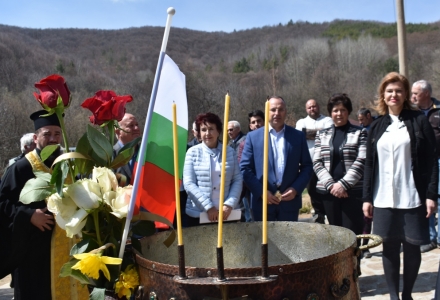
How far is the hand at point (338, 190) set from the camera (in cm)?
457

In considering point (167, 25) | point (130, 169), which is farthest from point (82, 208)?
point (130, 169)

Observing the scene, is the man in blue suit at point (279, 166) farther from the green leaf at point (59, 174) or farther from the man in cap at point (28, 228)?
the green leaf at point (59, 174)

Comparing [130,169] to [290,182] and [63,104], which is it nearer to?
[290,182]

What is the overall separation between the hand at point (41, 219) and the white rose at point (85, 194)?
154 cm

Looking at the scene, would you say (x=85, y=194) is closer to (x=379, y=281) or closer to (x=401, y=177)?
(x=401, y=177)

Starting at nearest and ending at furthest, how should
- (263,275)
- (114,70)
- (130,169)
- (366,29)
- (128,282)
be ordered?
1. (263,275)
2. (128,282)
3. (130,169)
4. (114,70)
5. (366,29)

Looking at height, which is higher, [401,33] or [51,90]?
[401,33]

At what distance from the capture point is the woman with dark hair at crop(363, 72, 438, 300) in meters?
3.78

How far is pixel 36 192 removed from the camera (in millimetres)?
1928

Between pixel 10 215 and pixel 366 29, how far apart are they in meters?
69.5

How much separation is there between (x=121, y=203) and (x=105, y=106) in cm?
39

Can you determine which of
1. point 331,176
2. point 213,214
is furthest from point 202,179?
point 331,176

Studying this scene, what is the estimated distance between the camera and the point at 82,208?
182 cm

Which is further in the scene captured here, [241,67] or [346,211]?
[241,67]
